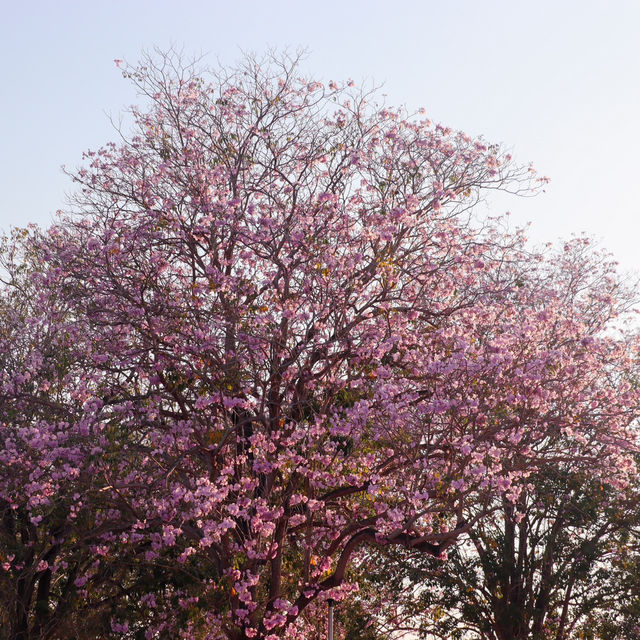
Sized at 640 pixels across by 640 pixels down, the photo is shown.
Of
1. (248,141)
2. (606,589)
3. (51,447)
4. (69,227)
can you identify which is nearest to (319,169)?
(248,141)

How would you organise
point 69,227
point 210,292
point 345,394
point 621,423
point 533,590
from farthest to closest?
1. point 533,590
2. point 69,227
3. point 621,423
4. point 210,292
5. point 345,394

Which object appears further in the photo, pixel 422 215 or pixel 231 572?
pixel 422 215

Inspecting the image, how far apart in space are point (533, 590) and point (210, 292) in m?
11.0

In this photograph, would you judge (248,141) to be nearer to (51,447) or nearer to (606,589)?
(51,447)

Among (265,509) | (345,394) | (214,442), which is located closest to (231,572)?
(265,509)

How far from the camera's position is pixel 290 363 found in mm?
11609

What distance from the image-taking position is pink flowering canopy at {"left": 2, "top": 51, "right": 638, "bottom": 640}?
11.2m

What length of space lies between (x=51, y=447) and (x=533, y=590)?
11677 mm

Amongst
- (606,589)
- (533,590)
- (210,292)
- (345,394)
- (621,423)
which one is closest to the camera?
(345,394)

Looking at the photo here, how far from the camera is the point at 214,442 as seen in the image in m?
11.7

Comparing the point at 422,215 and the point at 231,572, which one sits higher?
the point at 422,215

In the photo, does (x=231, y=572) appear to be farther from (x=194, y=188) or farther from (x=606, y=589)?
(x=606, y=589)

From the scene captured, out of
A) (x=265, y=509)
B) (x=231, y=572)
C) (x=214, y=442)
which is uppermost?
(x=214, y=442)

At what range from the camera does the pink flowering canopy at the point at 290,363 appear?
1125cm
